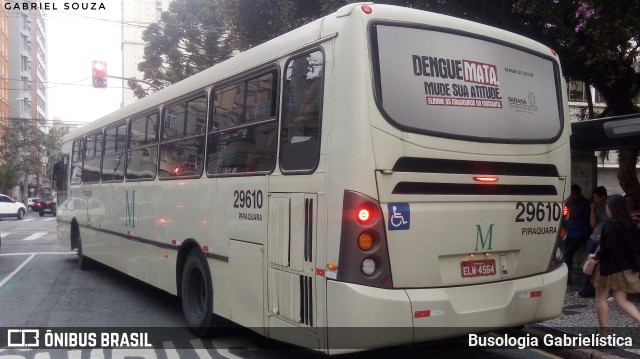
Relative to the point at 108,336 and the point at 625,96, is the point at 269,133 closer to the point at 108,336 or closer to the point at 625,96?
the point at 108,336

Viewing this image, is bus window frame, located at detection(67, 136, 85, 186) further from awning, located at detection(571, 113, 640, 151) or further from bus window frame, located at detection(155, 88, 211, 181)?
awning, located at detection(571, 113, 640, 151)

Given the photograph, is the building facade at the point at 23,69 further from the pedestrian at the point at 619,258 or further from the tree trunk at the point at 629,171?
the pedestrian at the point at 619,258

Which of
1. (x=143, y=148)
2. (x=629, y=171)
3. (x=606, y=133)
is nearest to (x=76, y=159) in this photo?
(x=143, y=148)

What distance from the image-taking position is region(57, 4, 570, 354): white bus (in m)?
4.29

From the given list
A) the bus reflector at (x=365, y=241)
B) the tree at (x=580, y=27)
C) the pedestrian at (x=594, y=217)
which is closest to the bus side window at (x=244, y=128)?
the bus reflector at (x=365, y=241)

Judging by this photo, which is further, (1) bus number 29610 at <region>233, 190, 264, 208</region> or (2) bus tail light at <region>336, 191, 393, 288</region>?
(1) bus number 29610 at <region>233, 190, 264, 208</region>

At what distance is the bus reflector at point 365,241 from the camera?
4.24 meters

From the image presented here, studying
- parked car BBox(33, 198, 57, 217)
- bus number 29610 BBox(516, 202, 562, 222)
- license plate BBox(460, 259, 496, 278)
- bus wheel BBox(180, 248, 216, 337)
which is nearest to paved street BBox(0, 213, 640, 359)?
bus wheel BBox(180, 248, 216, 337)

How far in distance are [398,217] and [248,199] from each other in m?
1.66

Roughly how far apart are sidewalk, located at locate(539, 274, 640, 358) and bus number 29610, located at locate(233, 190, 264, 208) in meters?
3.46

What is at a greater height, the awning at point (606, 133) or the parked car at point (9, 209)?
the awning at point (606, 133)

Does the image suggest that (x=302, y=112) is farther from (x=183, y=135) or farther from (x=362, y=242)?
(x=183, y=135)

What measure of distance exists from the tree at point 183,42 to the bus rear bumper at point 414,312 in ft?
75.1

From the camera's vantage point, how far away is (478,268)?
15.6 ft
